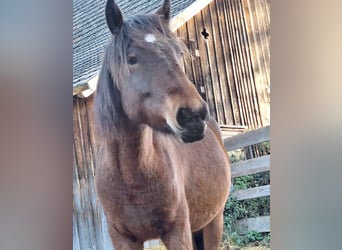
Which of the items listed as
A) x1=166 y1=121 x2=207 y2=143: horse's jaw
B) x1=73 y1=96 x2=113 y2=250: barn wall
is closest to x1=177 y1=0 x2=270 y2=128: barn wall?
x1=166 y1=121 x2=207 y2=143: horse's jaw

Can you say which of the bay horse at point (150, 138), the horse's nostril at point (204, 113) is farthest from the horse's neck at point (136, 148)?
the horse's nostril at point (204, 113)


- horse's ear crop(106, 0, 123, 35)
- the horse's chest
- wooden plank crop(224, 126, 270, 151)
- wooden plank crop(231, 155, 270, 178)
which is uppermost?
horse's ear crop(106, 0, 123, 35)

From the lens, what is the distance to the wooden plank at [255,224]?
1.62 metres

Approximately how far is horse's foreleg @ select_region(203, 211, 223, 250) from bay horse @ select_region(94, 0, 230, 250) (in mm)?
20

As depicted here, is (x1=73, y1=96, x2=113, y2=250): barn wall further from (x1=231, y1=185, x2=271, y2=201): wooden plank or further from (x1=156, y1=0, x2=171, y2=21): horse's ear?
(x1=231, y1=185, x2=271, y2=201): wooden plank

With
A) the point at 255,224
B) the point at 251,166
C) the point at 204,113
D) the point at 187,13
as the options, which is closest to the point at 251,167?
the point at 251,166

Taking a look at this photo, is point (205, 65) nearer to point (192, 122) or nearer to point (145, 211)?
point (192, 122)

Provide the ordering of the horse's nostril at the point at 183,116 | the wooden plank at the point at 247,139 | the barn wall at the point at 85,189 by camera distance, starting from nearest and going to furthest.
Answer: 1. the horse's nostril at the point at 183,116
2. the barn wall at the point at 85,189
3. the wooden plank at the point at 247,139

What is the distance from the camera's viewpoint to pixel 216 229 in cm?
158

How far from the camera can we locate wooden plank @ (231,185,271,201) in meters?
1.61

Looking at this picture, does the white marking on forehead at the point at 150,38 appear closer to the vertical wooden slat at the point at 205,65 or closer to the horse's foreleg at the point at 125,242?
the vertical wooden slat at the point at 205,65

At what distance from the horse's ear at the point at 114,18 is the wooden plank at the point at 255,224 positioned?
27.6 inches

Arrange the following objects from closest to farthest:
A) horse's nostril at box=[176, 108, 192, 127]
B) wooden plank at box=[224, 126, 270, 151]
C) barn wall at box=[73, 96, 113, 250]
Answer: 1. horse's nostril at box=[176, 108, 192, 127]
2. barn wall at box=[73, 96, 113, 250]
3. wooden plank at box=[224, 126, 270, 151]
